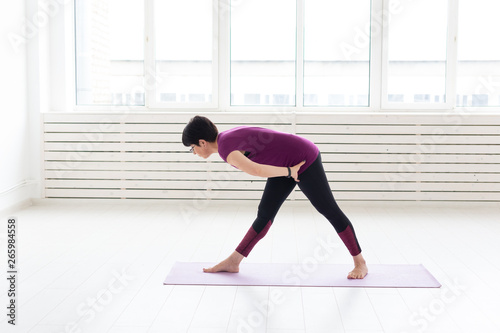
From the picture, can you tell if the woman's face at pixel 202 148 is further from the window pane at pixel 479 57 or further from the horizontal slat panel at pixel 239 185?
the window pane at pixel 479 57

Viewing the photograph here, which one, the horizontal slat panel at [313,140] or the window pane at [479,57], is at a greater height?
the window pane at [479,57]

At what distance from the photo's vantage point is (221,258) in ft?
11.9

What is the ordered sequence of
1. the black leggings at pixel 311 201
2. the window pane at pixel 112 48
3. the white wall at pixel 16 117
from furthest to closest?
the window pane at pixel 112 48 → the white wall at pixel 16 117 → the black leggings at pixel 311 201

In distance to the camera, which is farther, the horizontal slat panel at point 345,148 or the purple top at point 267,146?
the horizontal slat panel at point 345,148

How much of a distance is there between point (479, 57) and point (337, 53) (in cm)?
140

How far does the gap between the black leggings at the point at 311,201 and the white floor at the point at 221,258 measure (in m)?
0.33

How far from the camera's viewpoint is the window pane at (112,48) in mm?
5887

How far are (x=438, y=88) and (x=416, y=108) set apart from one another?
304mm

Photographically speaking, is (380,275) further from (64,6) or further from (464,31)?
(64,6)

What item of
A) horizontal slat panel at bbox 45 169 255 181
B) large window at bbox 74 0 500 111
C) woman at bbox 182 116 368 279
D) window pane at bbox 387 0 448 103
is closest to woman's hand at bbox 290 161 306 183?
woman at bbox 182 116 368 279

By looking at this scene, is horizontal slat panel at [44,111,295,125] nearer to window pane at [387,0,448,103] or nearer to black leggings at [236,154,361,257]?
window pane at [387,0,448,103]

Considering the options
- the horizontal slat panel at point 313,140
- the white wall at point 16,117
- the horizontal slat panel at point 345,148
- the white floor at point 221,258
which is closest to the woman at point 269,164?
the white floor at point 221,258

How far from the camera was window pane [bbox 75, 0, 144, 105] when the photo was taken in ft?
19.3

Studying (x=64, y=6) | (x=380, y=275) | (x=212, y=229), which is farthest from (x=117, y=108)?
(x=380, y=275)
